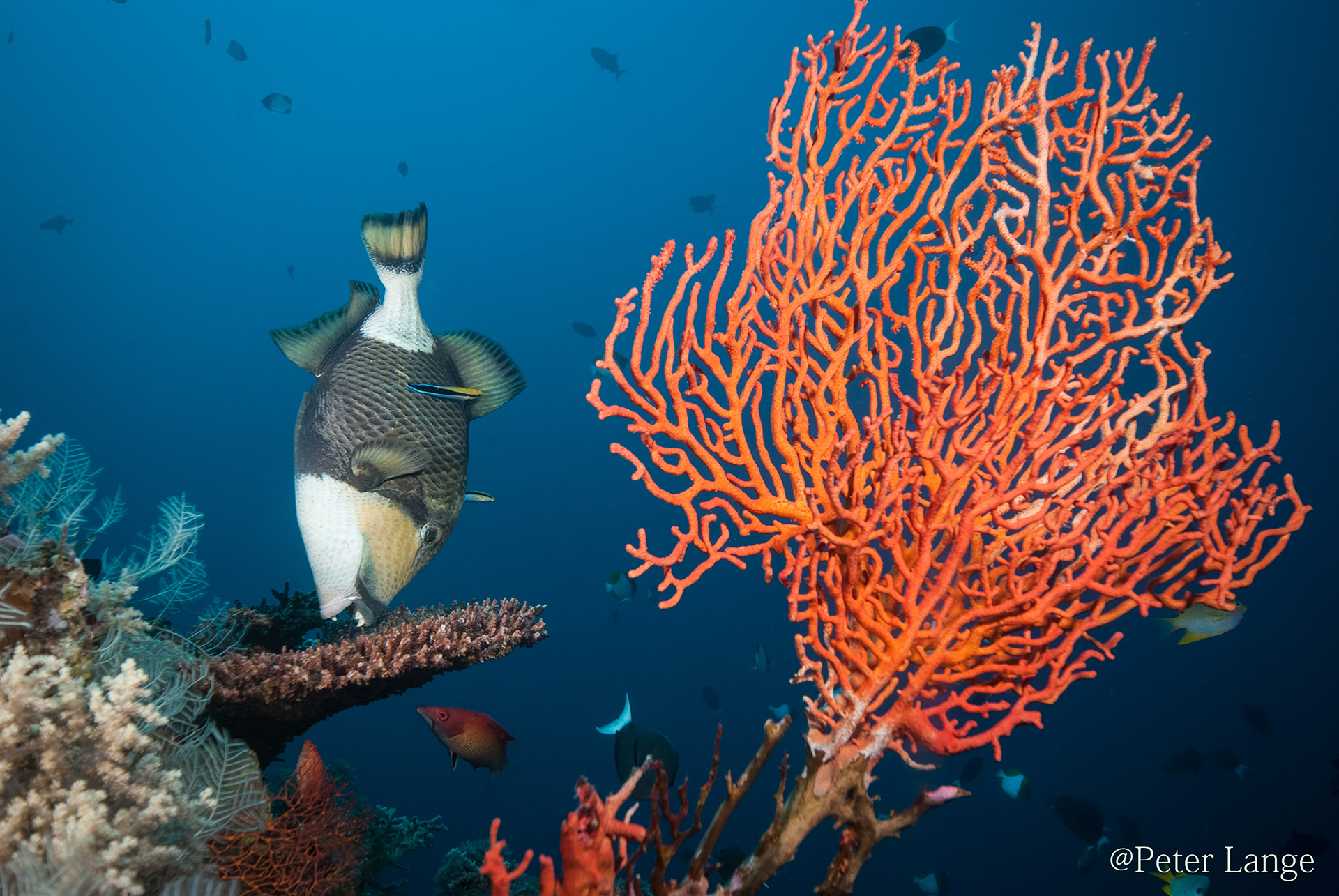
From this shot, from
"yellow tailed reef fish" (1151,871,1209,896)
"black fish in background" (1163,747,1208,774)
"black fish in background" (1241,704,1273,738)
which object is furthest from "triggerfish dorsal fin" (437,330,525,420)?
"black fish in background" (1241,704,1273,738)

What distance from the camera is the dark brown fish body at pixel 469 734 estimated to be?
360 centimetres

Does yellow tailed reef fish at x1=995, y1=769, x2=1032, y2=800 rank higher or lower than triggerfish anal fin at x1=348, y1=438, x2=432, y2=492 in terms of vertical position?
lower

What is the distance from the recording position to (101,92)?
101ft

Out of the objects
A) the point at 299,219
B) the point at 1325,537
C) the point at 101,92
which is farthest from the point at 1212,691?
the point at 101,92

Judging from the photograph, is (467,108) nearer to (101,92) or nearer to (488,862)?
(101,92)

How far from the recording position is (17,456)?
7.50ft

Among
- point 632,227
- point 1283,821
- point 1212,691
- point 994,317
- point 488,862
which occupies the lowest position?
point 1283,821

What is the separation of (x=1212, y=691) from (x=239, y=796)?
4148cm

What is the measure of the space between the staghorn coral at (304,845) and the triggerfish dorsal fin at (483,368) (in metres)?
1.99

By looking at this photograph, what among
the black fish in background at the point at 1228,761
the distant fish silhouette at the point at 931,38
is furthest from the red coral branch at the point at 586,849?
the black fish in background at the point at 1228,761

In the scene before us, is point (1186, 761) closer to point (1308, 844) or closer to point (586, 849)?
point (1308, 844)

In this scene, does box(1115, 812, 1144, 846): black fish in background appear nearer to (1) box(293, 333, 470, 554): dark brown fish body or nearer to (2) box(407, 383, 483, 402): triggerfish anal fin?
(1) box(293, 333, 470, 554): dark brown fish body

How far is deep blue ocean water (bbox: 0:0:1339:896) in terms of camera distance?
2555 centimetres

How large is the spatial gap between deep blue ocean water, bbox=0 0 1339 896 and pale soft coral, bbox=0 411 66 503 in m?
23.6
